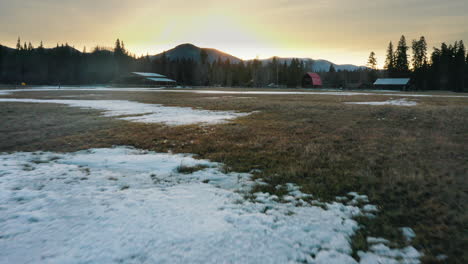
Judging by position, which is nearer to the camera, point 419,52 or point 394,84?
point 394,84

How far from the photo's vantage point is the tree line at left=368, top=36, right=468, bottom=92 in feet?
212

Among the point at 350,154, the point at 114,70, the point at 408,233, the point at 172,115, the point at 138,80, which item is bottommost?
the point at 408,233

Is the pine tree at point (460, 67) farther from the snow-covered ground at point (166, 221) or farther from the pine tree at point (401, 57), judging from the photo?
the snow-covered ground at point (166, 221)

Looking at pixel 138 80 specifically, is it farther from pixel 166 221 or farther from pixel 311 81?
pixel 166 221

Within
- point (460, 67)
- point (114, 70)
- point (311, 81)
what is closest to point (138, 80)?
point (114, 70)

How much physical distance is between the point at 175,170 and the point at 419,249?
15.7ft

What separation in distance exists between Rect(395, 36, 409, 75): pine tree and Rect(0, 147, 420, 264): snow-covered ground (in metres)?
92.3

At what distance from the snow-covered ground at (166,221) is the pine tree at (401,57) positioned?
92348 millimetres

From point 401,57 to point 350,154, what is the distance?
92476 millimetres

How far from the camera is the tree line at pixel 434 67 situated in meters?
64.6

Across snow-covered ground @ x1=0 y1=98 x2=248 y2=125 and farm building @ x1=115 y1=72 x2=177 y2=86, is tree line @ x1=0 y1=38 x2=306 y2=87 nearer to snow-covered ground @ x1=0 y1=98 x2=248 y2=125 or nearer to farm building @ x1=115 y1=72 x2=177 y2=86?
farm building @ x1=115 y1=72 x2=177 y2=86

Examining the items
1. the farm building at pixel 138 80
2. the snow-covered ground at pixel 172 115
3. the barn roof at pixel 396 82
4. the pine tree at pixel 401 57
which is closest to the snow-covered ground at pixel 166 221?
the snow-covered ground at pixel 172 115

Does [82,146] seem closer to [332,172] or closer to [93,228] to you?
[93,228]

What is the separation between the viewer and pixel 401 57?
80250 millimetres
